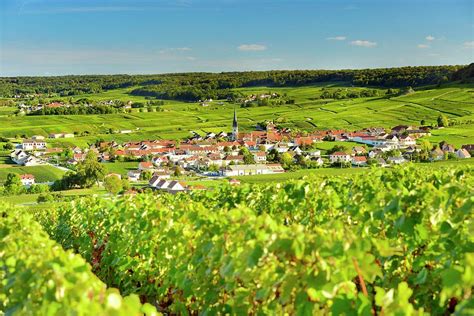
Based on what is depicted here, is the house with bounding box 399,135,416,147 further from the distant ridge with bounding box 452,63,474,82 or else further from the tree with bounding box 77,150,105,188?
the tree with bounding box 77,150,105,188

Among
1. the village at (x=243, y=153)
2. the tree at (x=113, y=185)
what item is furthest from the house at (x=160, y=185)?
the tree at (x=113, y=185)

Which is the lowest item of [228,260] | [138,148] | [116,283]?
[138,148]

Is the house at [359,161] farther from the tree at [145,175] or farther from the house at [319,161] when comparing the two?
the tree at [145,175]

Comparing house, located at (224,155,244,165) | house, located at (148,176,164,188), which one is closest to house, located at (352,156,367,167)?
house, located at (224,155,244,165)

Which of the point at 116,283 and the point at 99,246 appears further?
the point at 99,246

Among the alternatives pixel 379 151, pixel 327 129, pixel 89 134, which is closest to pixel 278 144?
pixel 327 129

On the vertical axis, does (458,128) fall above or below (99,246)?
below

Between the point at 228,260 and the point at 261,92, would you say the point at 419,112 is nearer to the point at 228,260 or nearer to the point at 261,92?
the point at 261,92

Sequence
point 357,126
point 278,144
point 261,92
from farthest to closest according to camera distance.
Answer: point 261,92, point 357,126, point 278,144
